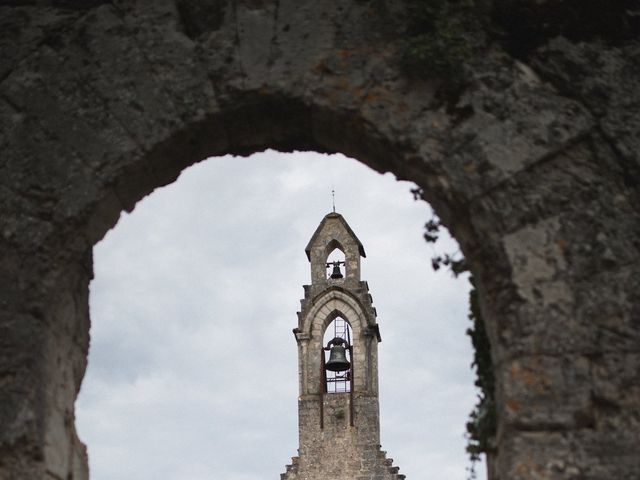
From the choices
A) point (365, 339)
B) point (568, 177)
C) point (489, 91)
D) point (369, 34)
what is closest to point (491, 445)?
point (568, 177)

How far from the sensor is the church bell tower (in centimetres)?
2631

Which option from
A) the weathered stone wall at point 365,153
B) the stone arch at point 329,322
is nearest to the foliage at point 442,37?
the weathered stone wall at point 365,153

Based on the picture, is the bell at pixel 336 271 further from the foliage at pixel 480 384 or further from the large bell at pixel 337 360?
the foliage at pixel 480 384

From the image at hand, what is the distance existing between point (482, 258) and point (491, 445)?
67 centimetres

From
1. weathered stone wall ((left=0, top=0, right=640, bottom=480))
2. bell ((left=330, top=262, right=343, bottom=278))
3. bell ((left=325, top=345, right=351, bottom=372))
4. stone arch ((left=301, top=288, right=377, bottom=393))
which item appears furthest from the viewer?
bell ((left=330, top=262, right=343, bottom=278))

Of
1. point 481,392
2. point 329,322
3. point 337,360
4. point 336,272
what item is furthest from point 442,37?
point 336,272

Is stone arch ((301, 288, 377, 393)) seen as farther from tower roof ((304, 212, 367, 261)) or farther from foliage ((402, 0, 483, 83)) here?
foliage ((402, 0, 483, 83))

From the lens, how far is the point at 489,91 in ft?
12.2

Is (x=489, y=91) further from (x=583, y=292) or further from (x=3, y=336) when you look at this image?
(x=3, y=336)

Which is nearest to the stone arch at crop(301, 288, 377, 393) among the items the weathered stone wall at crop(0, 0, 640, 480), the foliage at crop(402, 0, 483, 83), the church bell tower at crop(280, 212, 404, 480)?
the church bell tower at crop(280, 212, 404, 480)

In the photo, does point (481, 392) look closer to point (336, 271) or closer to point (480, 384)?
point (480, 384)

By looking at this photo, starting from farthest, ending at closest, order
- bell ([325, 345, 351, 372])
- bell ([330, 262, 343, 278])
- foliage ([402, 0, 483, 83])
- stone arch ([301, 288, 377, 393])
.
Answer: bell ([330, 262, 343, 278]) → stone arch ([301, 288, 377, 393]) → bell ([325, 345, 351, 372]) → foliage ([402, 0, 483, 83])

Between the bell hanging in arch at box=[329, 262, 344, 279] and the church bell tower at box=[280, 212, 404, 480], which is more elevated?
the bell hanging in arch at box=[329, 262, 344, 279]

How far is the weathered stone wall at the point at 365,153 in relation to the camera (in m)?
3.34
